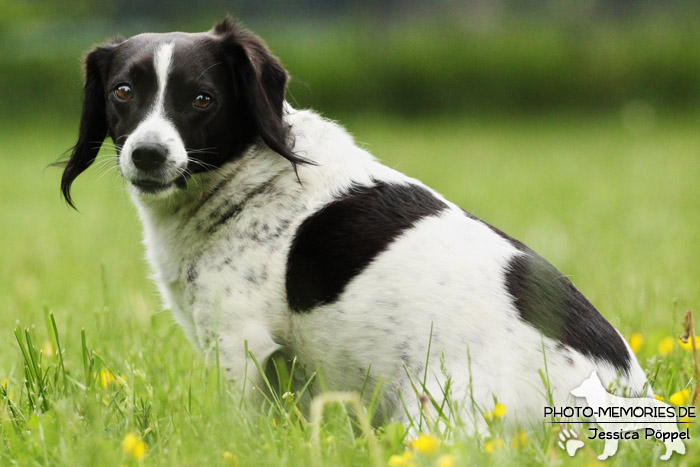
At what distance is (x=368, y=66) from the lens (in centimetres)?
1487

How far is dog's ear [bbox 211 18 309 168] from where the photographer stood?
271 centimetres

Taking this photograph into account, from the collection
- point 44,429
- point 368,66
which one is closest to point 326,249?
point 44,429

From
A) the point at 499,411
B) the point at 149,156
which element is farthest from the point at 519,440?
the point at 149,156

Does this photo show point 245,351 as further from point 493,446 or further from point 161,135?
point 493,446

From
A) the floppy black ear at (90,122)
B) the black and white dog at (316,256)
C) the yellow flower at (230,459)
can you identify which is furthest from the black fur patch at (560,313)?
the floppy black ear at (90,122)

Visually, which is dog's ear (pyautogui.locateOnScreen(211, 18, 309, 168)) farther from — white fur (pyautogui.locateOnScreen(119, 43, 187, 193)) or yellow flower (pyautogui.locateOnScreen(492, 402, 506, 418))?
yellow flower (pyautogui.locateOnScreen(492, 402, 506, 418))

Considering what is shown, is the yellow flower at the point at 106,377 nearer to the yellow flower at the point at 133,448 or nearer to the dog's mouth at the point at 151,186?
the dog's mouth at the point at 151,186

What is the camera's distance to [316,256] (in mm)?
2496

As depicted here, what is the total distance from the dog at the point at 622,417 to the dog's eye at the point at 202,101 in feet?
4.61

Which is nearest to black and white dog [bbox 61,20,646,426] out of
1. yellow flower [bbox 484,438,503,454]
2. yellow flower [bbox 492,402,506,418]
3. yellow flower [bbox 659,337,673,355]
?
yellow flower [bbox 492,402,506,418]

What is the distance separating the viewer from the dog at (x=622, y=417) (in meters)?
2.22

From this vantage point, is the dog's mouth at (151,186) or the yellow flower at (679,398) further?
the dog's mouth at (151,186)

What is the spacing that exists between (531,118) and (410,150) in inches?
145

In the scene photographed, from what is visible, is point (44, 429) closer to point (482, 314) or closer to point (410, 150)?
point (482, 314)
